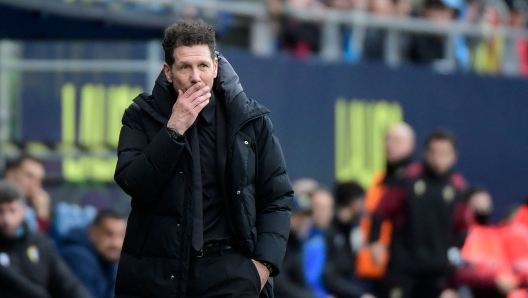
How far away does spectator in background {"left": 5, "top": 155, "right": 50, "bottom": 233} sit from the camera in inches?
341

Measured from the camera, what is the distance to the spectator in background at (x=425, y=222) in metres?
9.53

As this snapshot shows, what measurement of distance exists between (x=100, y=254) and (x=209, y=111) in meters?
4.00

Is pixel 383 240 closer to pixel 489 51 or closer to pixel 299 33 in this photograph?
pixel 299 33

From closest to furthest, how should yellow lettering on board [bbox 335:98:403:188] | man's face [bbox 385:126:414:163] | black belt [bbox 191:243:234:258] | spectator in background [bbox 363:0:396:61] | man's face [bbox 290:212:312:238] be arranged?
black belt [bbox 191:243:234:258]
man's face [bbox 290:212:312:238]
man's face [bbox 385:126:414:163]
yellow lettering on board [bbox 335:98:403:188]
spectator in background [bbox 363:0:396:61]

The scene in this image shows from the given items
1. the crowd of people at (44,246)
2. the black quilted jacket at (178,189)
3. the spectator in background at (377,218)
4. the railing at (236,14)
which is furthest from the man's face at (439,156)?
the black quilted jacket at (178,189)

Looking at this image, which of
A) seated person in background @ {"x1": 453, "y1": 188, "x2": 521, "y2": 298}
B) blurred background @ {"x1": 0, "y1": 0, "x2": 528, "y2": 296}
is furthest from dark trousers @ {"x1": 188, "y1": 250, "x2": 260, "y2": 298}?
seated person in background @ {"x1": 453, "y1": 188, "x2": 521, "y2": 298}

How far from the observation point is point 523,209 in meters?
11.4

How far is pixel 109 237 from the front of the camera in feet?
27.5

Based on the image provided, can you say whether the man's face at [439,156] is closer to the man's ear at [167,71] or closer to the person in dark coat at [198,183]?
the person in dark coat at [198,183]

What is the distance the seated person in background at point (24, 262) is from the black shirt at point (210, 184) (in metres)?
3.06

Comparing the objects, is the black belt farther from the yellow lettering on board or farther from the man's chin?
the yellow lettering on board

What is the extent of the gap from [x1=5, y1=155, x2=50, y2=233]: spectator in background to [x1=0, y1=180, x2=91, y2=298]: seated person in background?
78cm

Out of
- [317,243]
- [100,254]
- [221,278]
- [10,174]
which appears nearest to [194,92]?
[221,278]

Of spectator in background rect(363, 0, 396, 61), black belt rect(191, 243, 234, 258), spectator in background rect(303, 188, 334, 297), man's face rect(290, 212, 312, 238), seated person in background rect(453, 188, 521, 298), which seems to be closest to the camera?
black belt rect(191, 243, 234, 258)
